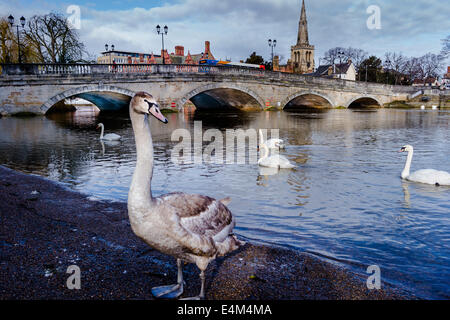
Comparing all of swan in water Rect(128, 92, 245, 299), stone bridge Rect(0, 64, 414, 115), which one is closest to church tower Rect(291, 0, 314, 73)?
stone bridge Rect(0, 64, 414, 115)

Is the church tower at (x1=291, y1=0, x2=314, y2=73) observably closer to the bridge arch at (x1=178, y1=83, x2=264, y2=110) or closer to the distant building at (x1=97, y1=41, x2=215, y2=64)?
the distant building at (x1=97, y1=41, x2=215, y2=64)

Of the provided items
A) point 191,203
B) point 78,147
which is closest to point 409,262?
point 191,203

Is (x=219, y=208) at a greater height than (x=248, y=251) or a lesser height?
greater

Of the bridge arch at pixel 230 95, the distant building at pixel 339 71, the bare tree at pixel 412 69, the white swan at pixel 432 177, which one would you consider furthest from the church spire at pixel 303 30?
the white swan at pixel 432 177

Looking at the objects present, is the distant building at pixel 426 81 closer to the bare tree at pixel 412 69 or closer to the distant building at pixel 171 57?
the bare tree at pixel 412 69

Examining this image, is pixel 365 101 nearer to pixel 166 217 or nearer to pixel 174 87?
pixel 174 87

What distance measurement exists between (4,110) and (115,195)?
25.3m

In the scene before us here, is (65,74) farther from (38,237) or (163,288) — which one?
(163,288)

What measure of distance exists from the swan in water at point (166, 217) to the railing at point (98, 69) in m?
28.6

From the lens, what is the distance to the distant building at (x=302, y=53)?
84.5m

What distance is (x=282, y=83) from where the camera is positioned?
39781mm

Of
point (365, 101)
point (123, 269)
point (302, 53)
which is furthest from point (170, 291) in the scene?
point (302, 53)

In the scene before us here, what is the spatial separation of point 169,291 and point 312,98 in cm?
4504

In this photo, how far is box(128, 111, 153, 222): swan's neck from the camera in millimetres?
2773
